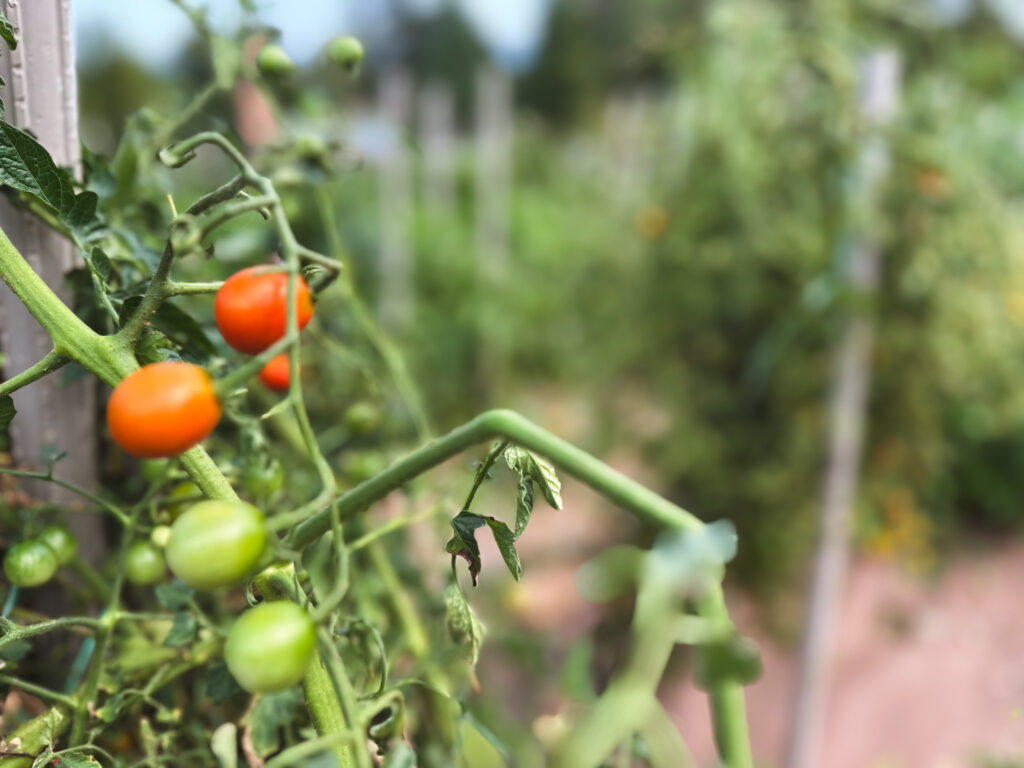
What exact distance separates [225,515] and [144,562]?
176 millimetres

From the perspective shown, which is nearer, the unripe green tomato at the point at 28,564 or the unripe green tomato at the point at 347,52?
the unripe green tomato at the point at 28,564

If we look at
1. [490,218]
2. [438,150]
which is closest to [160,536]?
[490,218]

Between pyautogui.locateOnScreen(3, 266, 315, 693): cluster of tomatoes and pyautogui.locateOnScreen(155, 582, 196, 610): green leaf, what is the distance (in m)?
0.15

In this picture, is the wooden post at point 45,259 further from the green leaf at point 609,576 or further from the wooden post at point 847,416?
the wooden post at point 847,416

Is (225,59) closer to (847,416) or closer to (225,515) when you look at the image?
(225,515)

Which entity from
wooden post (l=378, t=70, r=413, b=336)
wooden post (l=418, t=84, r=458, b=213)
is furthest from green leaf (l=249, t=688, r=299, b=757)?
wooden post (l=418, t=84, r=458, b=213)

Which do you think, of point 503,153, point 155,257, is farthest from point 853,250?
point 503,153

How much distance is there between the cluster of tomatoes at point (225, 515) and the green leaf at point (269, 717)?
148 millimetres

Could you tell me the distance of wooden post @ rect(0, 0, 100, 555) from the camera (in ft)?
1.11

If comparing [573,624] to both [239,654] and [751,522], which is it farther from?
[239,654]

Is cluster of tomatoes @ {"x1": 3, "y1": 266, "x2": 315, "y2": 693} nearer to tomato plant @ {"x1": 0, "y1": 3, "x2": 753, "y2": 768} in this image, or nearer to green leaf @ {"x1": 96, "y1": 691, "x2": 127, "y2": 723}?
tomato plant @ {"x1": 0, "y1": 3, "x2": 753, "y2": 768}

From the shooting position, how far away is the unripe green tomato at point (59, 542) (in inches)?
13.1

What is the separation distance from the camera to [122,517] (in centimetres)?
31

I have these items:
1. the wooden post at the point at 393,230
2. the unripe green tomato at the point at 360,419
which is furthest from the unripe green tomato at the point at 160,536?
the wooden post at the point at 393,230
